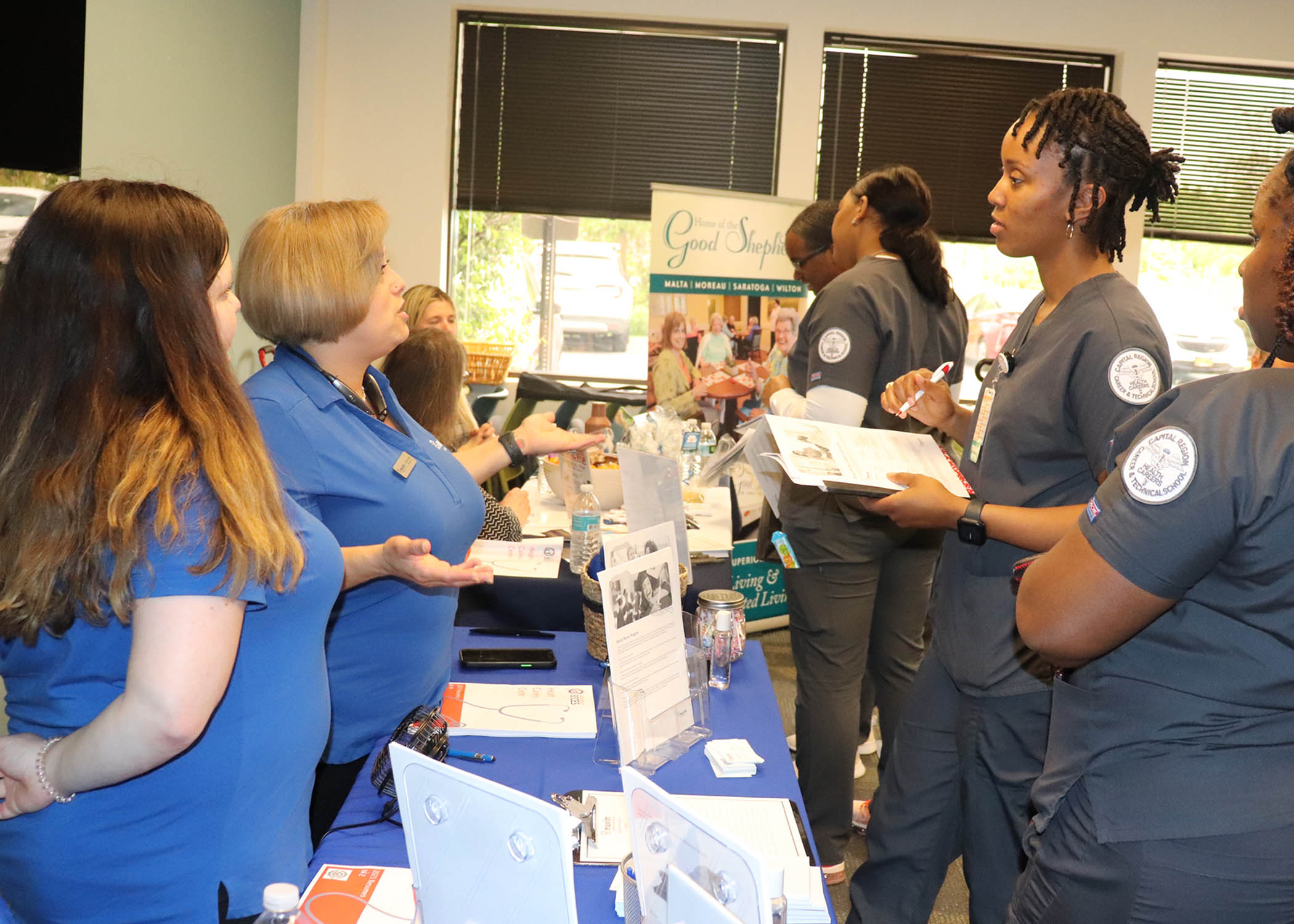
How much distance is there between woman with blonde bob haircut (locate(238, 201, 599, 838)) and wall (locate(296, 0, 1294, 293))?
3870 mm

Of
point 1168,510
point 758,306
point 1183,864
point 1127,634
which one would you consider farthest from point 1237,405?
point 758,306

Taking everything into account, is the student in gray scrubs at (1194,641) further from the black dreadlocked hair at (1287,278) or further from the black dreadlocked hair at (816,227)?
the black dreadlocked hair at (816,227)

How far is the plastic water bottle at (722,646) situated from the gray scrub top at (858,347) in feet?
1.83

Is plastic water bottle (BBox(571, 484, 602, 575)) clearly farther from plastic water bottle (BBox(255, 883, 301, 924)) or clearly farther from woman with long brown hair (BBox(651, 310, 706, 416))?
woman with long brown hair (BBox(651, 310, 706, 416))

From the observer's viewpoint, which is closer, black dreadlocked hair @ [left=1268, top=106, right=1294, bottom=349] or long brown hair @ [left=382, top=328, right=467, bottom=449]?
black dreadlocked hair @ [left=1268, top=106, right=1294, bottom=349]

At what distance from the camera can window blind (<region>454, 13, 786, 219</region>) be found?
220 inches

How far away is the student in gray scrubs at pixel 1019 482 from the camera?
1.65 meters

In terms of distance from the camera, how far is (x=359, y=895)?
4.08ft

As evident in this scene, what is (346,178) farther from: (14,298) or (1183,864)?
(1183,864)

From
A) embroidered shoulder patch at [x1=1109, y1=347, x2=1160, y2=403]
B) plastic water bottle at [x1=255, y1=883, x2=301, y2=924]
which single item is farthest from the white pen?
plastic water bottle at [x1=255, y1=883, x2=301, y2=924]

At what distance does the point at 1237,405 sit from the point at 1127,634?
0.27m

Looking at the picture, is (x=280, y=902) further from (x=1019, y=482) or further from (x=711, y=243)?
(x=711, y=243)

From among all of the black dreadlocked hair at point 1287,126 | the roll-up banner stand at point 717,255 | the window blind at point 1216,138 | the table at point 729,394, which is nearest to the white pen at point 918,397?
the black dreadlocked hair at point 1287,126

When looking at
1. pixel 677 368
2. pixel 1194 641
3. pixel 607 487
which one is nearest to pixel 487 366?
pixel 677 368
